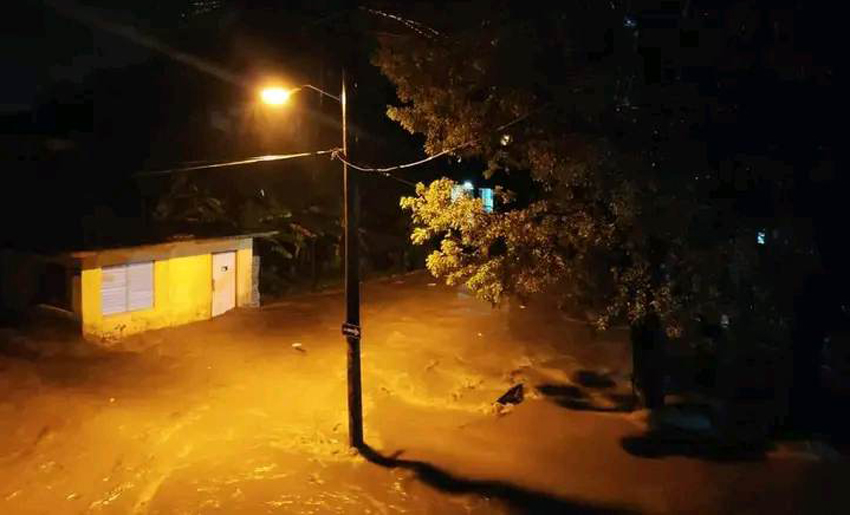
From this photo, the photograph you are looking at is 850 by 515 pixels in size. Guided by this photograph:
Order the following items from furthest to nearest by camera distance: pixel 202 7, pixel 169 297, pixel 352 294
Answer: pixel 202 7, pixel 169 297, pixel 352 294

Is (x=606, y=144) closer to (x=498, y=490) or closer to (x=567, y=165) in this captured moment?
(x=567, y=165)

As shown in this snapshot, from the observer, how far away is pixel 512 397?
13891 millimetres

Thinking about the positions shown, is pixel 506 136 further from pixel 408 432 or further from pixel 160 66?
pixel 160 66

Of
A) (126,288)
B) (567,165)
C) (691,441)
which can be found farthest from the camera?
(126,288)

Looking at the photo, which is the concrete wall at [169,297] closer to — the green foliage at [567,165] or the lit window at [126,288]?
the lit window at [126,288]

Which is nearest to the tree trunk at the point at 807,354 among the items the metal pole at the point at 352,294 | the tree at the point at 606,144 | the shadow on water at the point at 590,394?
the tree at the point at 606,144

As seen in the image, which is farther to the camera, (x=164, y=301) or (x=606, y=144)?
(x=164, y=301)

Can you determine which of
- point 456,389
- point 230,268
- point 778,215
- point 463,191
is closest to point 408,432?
point 456,389

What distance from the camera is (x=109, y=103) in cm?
2719

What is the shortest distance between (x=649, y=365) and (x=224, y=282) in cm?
1443

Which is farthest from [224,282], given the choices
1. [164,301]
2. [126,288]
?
[126,288]

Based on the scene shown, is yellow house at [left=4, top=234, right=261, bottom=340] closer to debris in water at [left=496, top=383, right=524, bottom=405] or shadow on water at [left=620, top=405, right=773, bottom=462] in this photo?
debris in water at [left=496, top=383, right=524, bottom=405]

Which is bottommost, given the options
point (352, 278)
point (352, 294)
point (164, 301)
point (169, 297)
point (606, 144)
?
point (164, 301)

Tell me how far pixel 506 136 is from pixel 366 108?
82.3 feet
